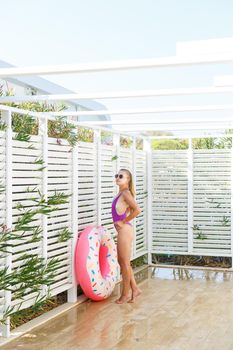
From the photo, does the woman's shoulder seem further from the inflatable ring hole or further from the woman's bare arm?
the inflatable ring hole

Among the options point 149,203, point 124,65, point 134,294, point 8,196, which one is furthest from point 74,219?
point 149,203

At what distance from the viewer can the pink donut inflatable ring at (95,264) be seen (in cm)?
678

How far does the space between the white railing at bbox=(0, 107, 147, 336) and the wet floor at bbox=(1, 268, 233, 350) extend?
0.41 metres

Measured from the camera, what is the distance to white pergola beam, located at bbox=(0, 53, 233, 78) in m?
4.11

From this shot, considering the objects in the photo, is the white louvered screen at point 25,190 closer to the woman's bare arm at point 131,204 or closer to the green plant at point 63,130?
the green plant at point 63,130

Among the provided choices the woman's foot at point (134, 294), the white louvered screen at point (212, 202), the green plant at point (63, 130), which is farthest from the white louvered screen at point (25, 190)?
the white louvered screen at point (212, 202)

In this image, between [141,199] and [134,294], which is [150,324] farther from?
[141,199]

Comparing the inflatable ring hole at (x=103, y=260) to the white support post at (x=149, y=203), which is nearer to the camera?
the inflatable ring hole at (x=103, y=260)

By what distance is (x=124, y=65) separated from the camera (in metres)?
4.29

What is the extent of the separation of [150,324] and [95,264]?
1213 millimetres

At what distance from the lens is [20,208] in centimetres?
584

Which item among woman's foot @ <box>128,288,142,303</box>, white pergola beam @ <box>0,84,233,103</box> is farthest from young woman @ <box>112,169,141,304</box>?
white pergola beam @ <box>0,84,233,103</box>

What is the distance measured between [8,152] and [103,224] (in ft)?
9.30

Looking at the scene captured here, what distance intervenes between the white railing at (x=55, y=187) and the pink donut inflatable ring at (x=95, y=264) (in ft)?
0.47
